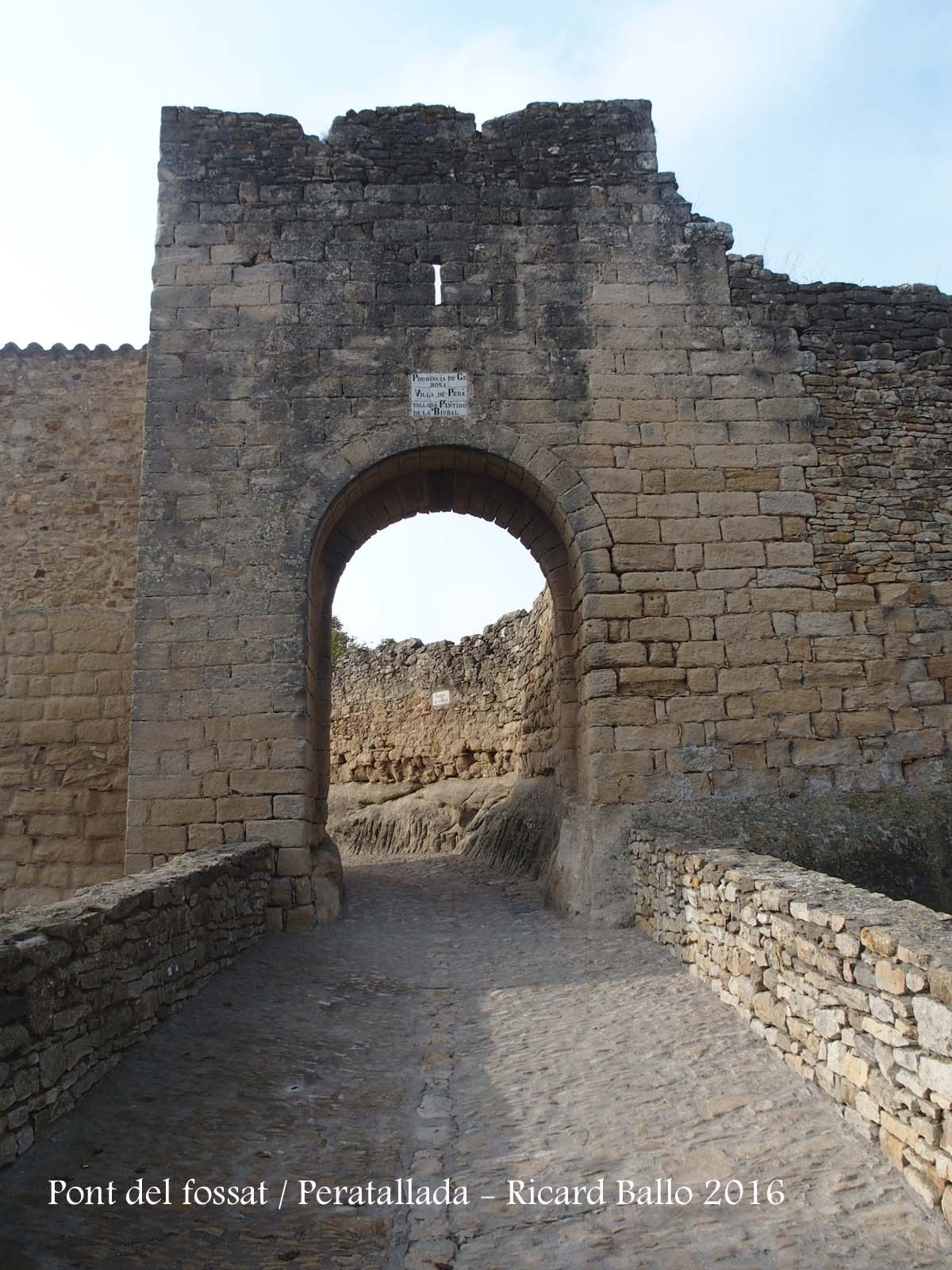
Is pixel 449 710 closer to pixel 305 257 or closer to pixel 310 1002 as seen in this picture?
pixel 305 257

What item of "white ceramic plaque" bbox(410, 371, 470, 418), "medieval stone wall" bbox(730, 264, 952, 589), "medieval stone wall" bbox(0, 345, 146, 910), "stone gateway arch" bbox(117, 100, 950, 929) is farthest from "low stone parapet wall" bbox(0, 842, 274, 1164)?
"medieval stone wall" bbox(730, 264, 952, 589)

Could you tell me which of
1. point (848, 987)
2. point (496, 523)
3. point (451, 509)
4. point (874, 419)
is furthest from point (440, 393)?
point (848, 987)

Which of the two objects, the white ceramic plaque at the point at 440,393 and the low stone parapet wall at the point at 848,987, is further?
the white ceramic plaque at the point at 440,393

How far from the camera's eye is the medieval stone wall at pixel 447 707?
1293cm

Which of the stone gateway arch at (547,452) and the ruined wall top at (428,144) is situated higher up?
the ruined wall top at (428,144)

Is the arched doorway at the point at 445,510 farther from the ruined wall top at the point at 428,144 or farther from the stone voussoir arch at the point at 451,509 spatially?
the ruined wall top at the point at 428,144

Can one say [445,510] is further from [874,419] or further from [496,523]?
[874,419]

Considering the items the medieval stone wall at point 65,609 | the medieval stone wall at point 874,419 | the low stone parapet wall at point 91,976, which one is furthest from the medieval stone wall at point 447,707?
the low stone parapet wall at point 91,976

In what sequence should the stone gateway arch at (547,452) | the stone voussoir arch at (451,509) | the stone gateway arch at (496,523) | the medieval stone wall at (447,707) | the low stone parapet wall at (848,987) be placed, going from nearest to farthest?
the low stone parapet wall at (848,987)
the stone gateway arch at (496,523)
the stone gateway arch at (547,452)
the stone voussoir arch at (451,509)
the medieval stone wall at (447,707)

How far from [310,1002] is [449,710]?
9.21 meters

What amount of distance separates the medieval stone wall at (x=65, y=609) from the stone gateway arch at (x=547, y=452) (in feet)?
3.80

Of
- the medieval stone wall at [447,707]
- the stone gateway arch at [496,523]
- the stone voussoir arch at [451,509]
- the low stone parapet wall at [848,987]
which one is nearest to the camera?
the low stone parapet wall at [848,987]

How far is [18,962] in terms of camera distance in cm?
298

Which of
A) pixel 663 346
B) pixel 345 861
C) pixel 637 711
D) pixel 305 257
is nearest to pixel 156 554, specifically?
pixel 305 257
